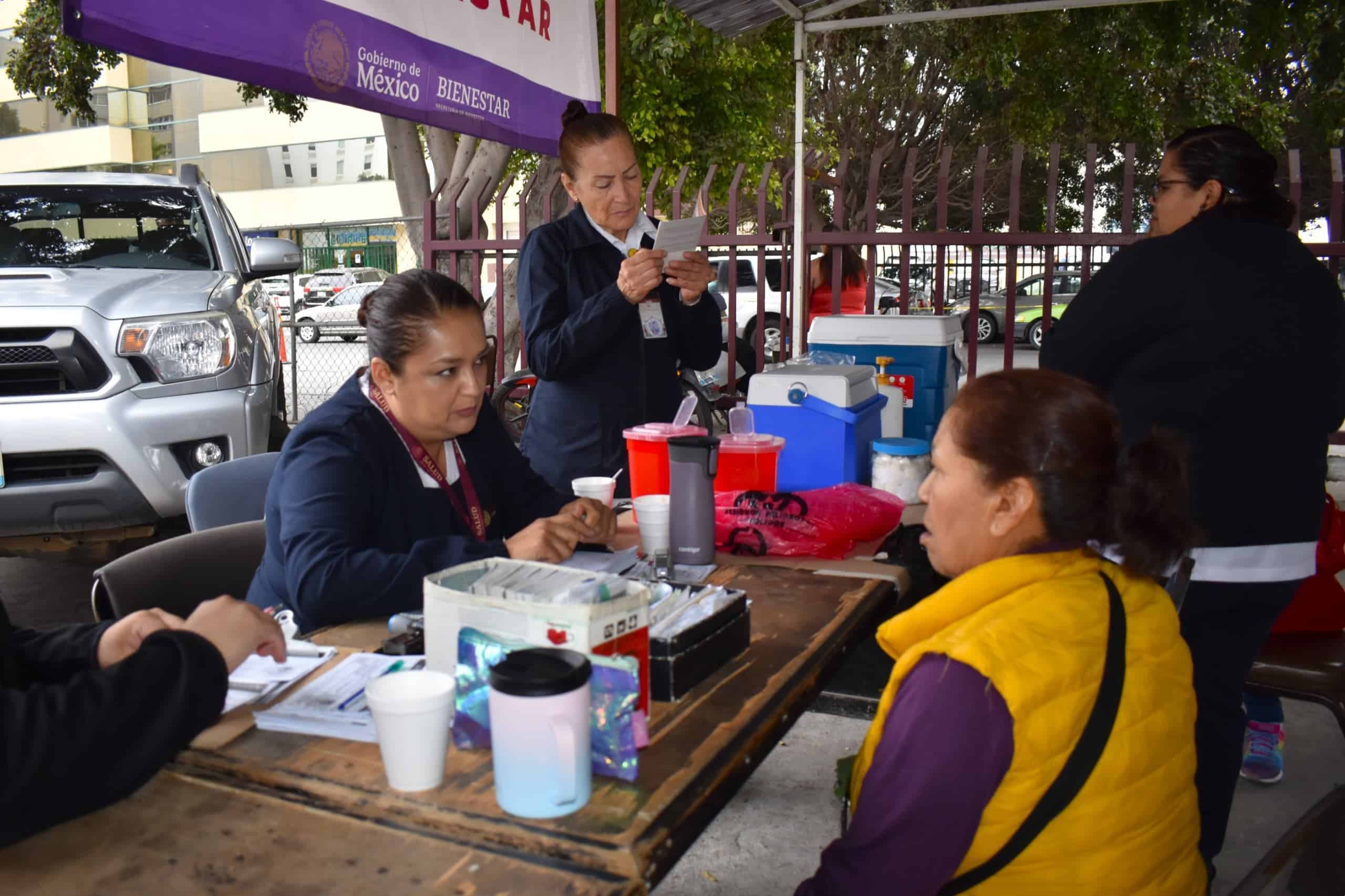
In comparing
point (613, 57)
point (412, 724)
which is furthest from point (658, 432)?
point (613, 57)

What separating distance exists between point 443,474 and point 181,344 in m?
2.86

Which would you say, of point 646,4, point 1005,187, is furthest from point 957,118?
point 646,4

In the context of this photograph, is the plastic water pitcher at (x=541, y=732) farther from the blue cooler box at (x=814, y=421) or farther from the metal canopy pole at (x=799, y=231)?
the metal canopy pole at (x=799, y=231)

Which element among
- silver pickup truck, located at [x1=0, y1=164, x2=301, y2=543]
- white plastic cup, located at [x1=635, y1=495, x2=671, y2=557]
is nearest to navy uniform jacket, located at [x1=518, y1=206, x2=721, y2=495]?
white plastic cup, located at [x1=635, y1=495, x2=671, y2=557]

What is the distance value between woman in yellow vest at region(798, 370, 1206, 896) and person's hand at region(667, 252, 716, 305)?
1711 millimetres

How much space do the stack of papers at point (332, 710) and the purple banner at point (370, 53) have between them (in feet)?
4.53

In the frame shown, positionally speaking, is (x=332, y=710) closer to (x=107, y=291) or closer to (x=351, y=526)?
(x=351, y=526)

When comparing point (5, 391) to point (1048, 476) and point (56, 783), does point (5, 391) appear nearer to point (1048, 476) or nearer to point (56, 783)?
point (56, 783)

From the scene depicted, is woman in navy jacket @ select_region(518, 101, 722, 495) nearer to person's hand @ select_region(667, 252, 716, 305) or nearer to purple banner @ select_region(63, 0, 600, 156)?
person's hand @ select_region(667, 252, 716, 305)

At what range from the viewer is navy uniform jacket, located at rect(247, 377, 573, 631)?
1.98m

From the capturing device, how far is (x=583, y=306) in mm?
3152

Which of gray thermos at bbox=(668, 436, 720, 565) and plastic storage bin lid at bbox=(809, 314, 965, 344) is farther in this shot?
plastic storage bin lid at bbox=(809, 314, 965, 344)

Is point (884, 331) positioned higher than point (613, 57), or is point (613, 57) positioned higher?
point (613, 57)

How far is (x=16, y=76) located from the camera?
37.1 feet
